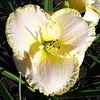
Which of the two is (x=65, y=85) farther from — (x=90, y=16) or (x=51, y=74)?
(x=90, y=16)

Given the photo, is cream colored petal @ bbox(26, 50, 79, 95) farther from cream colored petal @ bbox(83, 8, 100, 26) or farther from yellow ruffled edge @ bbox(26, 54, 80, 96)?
cream colored petal @ bbox(83, 8, 100, 26)

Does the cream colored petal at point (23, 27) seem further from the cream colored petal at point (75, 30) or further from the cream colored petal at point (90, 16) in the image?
the cream colored petal at point (90, 16)

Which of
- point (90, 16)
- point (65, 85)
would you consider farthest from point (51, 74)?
point (90, 16)

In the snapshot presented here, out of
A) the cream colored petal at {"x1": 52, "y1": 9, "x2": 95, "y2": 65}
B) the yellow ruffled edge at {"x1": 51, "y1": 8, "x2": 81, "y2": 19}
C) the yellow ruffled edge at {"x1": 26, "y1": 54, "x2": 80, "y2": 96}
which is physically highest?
the yellow ruffled edge at {"x1": 51, "y1": 8, "x2": 81, "y2": 19}

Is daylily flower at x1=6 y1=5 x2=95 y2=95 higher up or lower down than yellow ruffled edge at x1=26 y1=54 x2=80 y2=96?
higher up

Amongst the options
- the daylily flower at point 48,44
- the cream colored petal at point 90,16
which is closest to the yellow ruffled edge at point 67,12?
the daylily flower at point 48,44

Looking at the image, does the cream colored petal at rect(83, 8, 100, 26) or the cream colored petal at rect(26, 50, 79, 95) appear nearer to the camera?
the cream colored petal at rect(26, 50, 79, 95)

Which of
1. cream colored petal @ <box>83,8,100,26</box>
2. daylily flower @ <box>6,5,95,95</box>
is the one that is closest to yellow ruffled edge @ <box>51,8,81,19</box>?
daylily flower @ <box>6,5,95,95</box>

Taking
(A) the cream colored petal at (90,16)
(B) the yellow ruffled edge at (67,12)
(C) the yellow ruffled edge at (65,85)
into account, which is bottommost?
(C) the yellow ruffled edge at (65,85)
